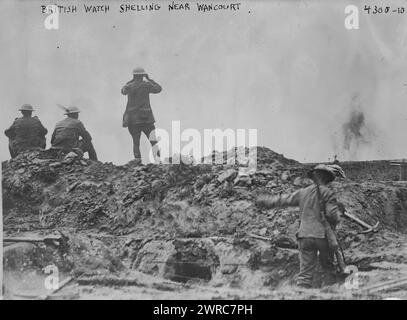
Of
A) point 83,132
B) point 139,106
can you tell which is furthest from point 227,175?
point 83,132

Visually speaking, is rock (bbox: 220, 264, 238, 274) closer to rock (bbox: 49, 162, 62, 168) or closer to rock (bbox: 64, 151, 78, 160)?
rock (bbox: 64, 151, 78, 160)

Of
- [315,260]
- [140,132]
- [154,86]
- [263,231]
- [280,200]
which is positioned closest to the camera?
[315,260]

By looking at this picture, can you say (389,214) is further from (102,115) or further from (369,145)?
(102,115)

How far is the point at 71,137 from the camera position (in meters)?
9.66

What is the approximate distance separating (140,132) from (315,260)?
124 inches

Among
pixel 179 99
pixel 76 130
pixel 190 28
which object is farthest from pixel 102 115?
pixel 190 28

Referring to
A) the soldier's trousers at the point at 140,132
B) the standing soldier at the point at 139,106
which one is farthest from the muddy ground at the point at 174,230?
the standing soldier at the point at 139,106

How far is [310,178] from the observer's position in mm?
9297

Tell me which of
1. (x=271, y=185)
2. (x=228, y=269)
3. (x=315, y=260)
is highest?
(x=271, y=185)

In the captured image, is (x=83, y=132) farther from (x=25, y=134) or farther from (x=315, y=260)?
(x=315, y=260)

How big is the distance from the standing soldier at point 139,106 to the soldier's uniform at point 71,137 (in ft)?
2.05

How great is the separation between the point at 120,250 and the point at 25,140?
2.24m

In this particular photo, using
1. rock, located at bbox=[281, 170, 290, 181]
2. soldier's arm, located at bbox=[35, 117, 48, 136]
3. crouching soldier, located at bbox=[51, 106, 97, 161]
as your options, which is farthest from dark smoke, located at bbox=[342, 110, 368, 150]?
soldier's arm, located at bbox=[35, 117, 48, 136]
